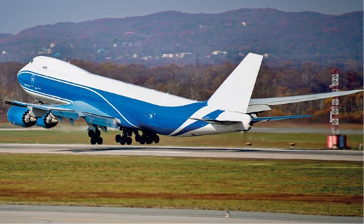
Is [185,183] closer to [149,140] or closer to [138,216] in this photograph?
[138,216]

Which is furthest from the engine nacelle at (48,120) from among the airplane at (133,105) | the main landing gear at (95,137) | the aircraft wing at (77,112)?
the main landing gear at (95,137)

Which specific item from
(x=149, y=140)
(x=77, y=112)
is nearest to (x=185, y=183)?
(x=77, y=112)

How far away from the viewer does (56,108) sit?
5791cm

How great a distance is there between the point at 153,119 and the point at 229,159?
32.1 feet

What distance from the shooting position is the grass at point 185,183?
31.9 meters

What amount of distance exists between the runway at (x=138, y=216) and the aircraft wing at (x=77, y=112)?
2890 cm

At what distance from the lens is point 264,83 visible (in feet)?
439

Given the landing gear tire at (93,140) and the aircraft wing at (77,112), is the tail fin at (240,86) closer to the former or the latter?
the aircraft wing at (77,112)

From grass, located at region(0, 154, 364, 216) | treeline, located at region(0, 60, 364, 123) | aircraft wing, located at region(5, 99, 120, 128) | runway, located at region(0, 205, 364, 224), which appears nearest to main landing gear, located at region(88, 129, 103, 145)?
aircraft wing, located at region(5, 99, 120, 128)

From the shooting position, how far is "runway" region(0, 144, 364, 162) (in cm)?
5341

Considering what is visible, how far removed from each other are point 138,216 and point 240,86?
26.0 metres

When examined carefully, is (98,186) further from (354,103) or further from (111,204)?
(354,103)

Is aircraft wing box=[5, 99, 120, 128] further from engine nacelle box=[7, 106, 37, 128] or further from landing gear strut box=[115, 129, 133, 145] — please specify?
landing gear strut box=[115, 129, 133, 145]

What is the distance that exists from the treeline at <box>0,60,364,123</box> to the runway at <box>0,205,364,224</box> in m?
44.3
